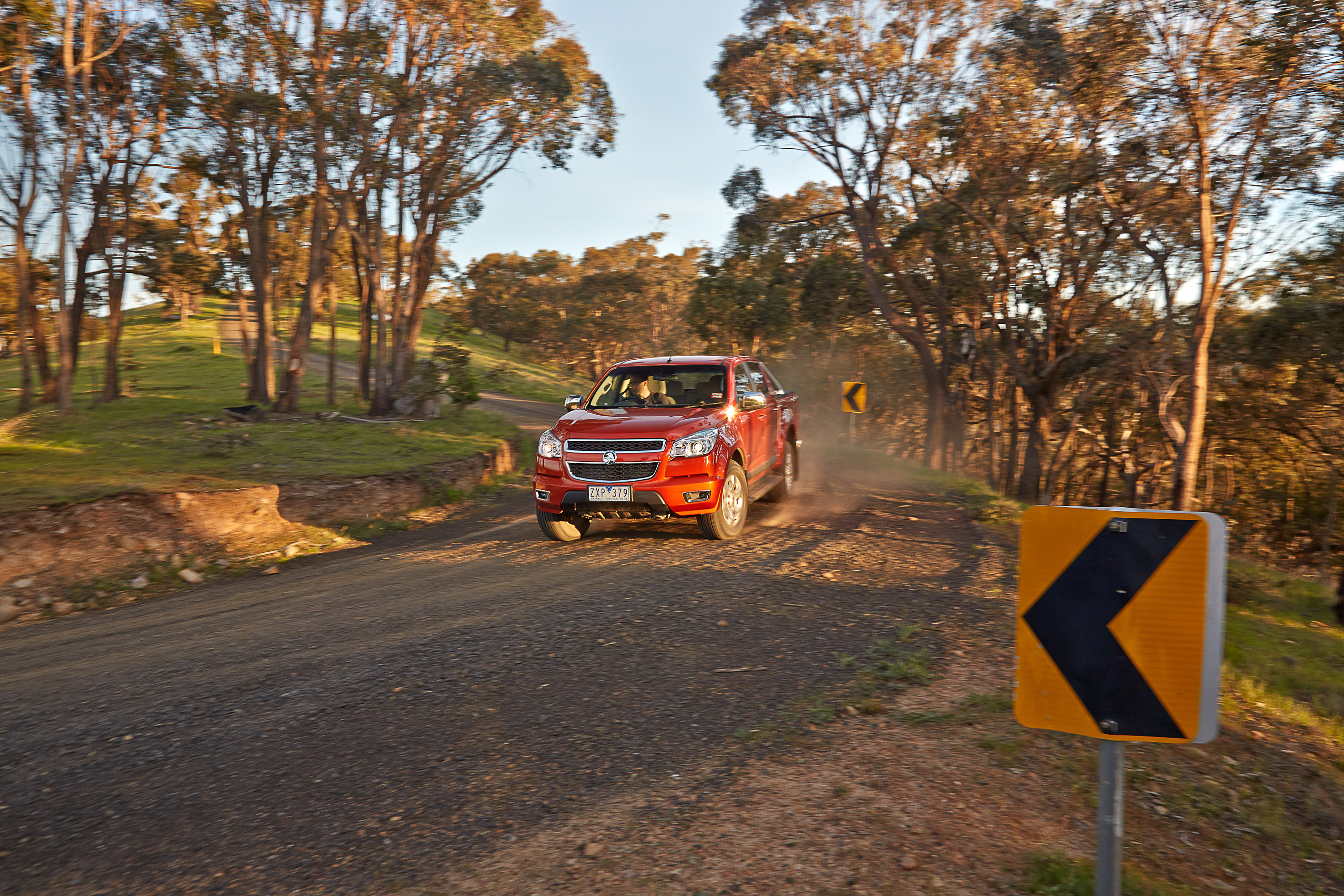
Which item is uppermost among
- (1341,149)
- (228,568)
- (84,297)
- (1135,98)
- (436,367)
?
(1135,98)

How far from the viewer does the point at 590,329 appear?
2078 inches

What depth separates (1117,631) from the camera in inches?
97.2

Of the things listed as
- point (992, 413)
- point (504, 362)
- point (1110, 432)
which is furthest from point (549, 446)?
point (504, 362)

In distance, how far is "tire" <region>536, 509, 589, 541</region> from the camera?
9.02m

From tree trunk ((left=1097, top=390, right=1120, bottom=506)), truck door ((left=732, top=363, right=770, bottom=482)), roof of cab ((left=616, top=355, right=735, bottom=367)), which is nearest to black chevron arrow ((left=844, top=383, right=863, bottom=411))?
tree trunk ((left=1097, top=390, right=1120, bottom=506))

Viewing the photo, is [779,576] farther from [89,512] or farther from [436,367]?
[436,367]

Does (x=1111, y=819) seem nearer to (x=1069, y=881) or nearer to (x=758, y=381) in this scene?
(x=1069, y=881)

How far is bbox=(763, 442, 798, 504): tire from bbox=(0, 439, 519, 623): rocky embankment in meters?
5.27

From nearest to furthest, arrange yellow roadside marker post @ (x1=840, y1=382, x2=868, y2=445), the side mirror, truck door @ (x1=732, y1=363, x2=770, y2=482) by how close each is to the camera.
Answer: the side mirror → truck door @ (x1=732, y1=363, x2=770, y2=482) → yellow roadside marker post @ (x1=840, y1=382, x2=868, y2=445)

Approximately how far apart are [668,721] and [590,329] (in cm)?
4945

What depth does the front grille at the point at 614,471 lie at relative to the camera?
8375 mm

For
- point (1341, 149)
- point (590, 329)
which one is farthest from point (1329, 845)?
point (590, 329)

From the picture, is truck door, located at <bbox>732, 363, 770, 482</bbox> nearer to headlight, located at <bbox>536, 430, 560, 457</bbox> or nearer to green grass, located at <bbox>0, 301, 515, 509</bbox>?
headlight, located at <bbox>536, 430, 560, 457</bbox>

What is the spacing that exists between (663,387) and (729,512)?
1.74 m
